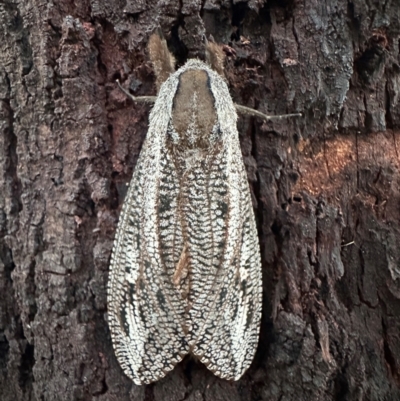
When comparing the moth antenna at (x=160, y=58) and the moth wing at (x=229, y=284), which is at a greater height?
the moth antenna at (x=160, y=58)

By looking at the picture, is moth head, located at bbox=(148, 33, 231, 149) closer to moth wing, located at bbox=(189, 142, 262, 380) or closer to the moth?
the moth

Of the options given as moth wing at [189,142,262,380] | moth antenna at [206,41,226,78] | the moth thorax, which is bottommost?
moth wing at [189,142,262,380]

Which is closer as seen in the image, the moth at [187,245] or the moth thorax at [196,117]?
the moth at [187,245]

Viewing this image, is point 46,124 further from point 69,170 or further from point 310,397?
point 310,397

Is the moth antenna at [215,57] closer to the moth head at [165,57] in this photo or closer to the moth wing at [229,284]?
the moth head at [165,57]

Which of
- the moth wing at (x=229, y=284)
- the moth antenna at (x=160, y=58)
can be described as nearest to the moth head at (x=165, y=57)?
the moth antenna at (x=160, y=58)

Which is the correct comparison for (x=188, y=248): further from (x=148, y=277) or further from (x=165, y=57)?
(x=165, y=57)

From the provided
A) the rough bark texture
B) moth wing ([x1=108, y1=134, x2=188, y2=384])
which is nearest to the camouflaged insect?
moth wing ([x1=108, y1=134, x2=188, y2=384])
